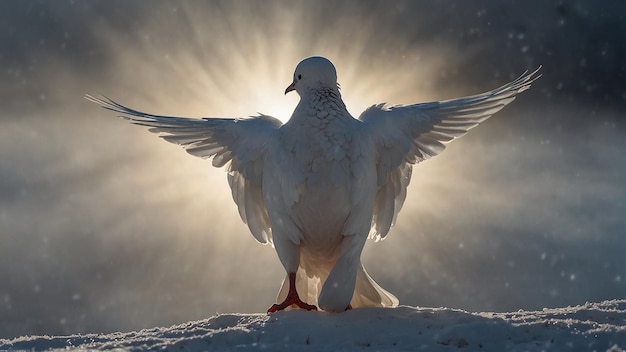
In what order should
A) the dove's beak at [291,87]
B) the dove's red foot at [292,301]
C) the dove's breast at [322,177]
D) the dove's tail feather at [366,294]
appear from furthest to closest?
1. the dove's beak at [291,87]
2. the dove's tail feather at [366,294]
3. the dove's red foot at [292,301]
4. the dove's breast at [322,177]

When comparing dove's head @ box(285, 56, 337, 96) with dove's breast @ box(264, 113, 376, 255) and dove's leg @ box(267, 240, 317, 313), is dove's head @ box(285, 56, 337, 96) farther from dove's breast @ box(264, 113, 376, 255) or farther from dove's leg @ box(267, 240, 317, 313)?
dove's leg @ box(267, 240, 317, 313)

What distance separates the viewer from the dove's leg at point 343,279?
30.5 ft

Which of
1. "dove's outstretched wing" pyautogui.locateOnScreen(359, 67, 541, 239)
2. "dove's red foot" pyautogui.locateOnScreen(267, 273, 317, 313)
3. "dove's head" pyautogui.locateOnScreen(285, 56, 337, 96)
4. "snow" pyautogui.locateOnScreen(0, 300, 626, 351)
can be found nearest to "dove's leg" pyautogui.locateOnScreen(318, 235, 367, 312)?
"snow" pyautogui.locateOnScreen(0, 300, 626, 351)

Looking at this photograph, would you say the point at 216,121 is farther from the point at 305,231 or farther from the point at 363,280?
the point at 363,280

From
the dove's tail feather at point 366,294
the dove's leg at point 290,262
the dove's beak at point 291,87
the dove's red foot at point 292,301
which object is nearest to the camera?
the dove's red foot at point 292,301

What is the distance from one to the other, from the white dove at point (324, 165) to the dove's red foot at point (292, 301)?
0.04 feet

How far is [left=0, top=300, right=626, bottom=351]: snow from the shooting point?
25.1ft

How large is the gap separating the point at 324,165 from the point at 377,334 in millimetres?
2203

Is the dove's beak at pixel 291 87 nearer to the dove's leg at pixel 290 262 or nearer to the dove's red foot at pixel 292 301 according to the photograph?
the dove's leg at pixel 290 262

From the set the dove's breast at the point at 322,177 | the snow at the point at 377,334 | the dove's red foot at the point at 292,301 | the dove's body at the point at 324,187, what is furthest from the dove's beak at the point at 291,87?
the snow at the point at 377,334

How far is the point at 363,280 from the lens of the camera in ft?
33.9

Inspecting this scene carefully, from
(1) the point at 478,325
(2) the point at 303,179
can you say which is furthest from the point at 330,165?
(1) the point at 478,325

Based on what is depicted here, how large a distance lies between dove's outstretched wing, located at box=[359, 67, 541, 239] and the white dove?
0.01m

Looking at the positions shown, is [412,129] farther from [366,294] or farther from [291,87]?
[366,294]
